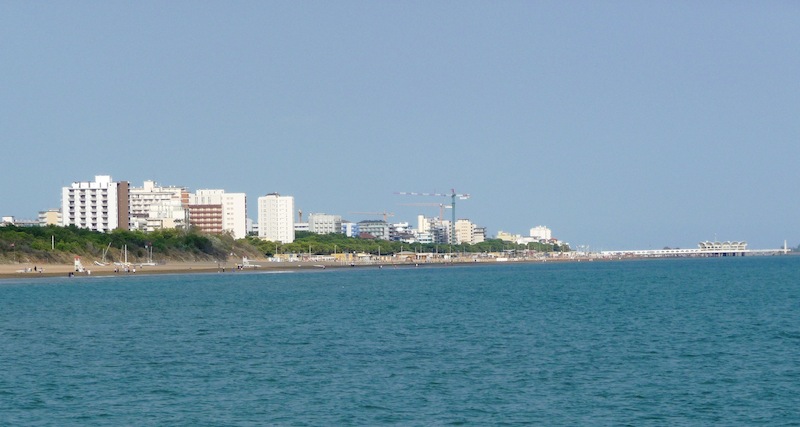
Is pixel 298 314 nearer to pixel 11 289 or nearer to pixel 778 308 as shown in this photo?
pixel 778 308

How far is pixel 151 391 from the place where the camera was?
26.1 m

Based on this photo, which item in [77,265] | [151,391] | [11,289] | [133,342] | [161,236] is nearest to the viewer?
[151,391]

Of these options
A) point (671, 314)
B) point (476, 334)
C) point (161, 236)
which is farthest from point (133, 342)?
point (161, 236)

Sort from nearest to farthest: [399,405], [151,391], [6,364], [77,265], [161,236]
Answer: [399,405] → [151,391] → [6,364] → [77,265] → [161,236]

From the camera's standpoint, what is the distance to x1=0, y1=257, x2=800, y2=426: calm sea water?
23234mm

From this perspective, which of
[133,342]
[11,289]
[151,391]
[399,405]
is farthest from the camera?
[11,289]

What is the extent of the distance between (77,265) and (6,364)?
295 feet

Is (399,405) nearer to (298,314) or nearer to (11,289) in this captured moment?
(298,314)

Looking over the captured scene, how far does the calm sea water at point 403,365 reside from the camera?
76.2 ft

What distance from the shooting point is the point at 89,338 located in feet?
129

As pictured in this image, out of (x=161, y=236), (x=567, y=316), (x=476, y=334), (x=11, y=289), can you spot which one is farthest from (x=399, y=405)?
(x=161, y=236)

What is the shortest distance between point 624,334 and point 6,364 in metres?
20.4

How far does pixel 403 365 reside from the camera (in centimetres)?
3041

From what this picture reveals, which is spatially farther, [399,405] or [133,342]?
[133,342]
